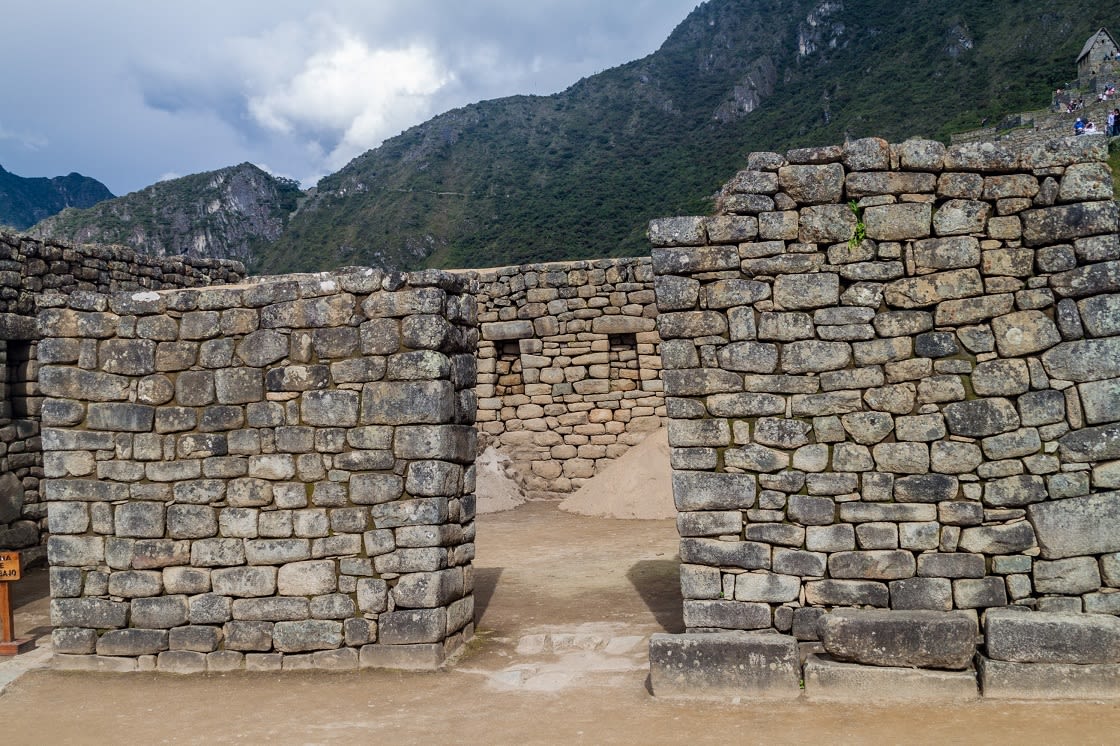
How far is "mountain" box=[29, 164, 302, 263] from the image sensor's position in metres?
47.8

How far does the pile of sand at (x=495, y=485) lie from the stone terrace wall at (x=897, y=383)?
27.3 ft

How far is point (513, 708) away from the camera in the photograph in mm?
5379

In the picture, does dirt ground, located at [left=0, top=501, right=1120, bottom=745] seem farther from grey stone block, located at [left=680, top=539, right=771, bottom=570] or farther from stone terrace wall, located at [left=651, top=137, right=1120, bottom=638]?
grey stone block, located at [left=680, top=539, right=771, bottom=570]

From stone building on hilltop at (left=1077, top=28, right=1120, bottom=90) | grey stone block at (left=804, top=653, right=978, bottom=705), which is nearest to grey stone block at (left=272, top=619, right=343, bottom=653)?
grey stone block at (left=804, top=653, right=978, bottom=705)

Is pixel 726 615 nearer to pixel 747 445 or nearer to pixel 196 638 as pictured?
pixel 747 445

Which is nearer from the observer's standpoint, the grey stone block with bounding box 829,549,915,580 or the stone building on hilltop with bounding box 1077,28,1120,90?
the grey stone block with bounding box 829,549,915,580

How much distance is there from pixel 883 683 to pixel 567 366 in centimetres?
941

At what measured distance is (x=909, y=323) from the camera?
5496 mm

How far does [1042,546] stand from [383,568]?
4562 millimetres

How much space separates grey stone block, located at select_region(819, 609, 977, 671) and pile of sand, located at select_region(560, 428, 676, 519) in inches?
278

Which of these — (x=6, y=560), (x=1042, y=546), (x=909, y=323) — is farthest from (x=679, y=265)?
(x=6, y=560)

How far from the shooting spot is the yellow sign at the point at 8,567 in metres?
6.88

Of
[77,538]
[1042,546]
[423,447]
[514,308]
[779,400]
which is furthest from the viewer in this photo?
[514,308]

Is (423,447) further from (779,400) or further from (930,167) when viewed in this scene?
(930,167)
